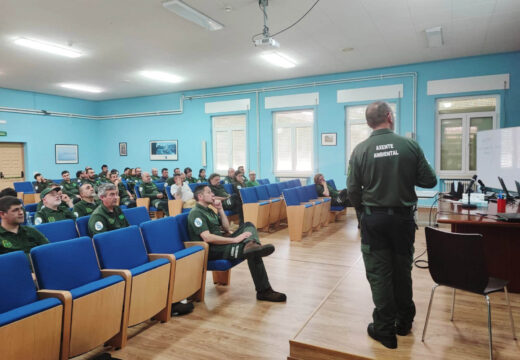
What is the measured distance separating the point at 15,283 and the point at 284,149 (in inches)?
346

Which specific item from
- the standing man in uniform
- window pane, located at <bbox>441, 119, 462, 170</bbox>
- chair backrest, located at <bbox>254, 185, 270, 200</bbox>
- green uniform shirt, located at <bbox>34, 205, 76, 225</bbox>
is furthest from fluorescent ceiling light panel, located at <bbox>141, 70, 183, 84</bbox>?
the standing man in uniform

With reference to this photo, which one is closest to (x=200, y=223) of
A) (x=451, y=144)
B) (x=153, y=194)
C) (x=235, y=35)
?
(x=235, y=35)

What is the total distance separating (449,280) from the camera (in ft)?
7.87

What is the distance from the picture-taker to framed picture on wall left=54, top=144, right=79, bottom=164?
12.0 meters

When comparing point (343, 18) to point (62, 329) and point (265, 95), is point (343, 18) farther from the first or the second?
point (62, 329)

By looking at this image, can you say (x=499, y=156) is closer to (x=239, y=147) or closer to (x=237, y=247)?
(x=237, y=247)

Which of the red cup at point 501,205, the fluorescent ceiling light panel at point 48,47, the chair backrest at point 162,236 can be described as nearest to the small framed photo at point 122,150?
the fluorescent ceiling light panel at point 48,47

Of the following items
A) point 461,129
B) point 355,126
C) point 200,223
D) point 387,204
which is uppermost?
point 355,126

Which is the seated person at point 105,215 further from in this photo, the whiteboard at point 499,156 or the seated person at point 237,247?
the whiteboard at point 499,156

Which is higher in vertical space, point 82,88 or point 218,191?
point 82,88

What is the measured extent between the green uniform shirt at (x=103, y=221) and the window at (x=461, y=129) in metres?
7.69

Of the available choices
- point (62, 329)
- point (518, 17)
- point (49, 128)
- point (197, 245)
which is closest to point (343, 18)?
point (518, 17)

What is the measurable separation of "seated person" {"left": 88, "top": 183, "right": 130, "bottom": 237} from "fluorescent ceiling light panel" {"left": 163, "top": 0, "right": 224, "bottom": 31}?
2903 mm

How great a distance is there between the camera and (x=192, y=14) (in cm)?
539
